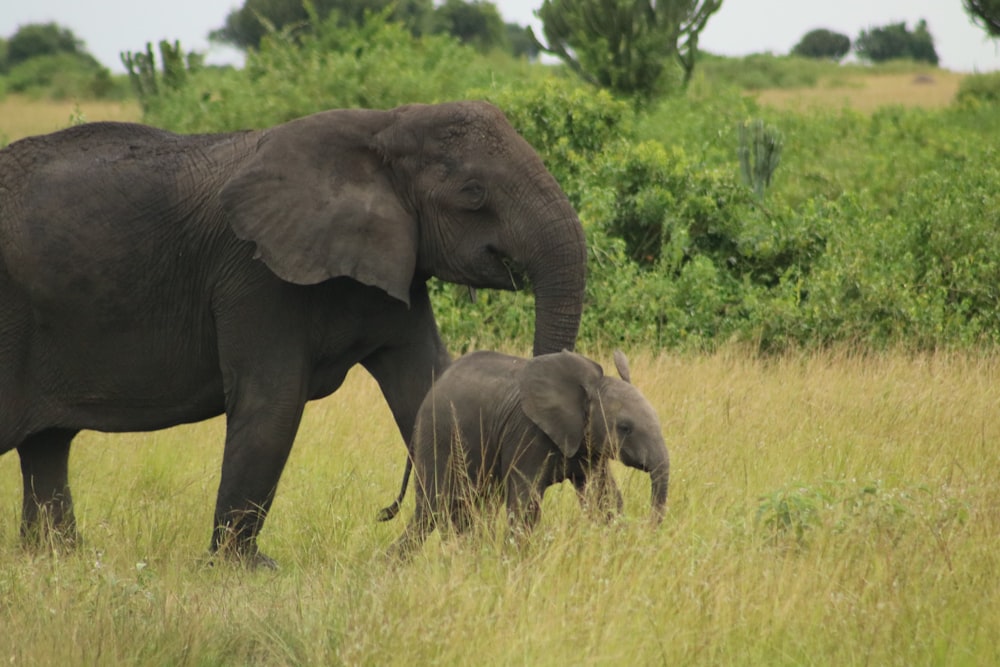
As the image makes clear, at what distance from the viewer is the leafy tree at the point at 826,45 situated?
3071 inches

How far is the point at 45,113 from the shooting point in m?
37.5

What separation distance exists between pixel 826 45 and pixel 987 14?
157 ft

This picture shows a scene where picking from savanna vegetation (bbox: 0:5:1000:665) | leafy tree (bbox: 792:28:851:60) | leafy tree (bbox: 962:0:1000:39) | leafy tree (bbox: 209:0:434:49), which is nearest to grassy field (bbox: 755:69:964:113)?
leafy tree (bbox: 962:0:1000:39)

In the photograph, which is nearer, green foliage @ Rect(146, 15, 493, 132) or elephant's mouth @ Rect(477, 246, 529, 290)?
elephant's mouth @ Rect(477, 246, 529, 290)

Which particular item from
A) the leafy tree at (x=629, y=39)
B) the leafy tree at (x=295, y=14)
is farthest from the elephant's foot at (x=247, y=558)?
the leafy tree at (x=295, y=14)

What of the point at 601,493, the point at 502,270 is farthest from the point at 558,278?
the point at 601,493

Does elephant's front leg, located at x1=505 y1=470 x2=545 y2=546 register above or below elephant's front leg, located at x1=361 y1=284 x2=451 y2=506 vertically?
below

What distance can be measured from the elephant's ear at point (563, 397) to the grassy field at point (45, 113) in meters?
25.1

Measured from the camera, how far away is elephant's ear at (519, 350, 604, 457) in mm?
5281

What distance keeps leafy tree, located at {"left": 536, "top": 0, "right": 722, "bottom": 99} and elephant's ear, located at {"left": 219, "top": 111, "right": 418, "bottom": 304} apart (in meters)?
19.0

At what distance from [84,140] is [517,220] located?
197 cm

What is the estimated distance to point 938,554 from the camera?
491 centimetres

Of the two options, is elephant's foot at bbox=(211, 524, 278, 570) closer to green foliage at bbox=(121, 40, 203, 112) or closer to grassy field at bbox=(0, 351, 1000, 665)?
grassy field at bbox=(0, 351, 1000, 665)

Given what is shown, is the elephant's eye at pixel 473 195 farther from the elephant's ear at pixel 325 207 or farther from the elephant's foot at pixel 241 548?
the elephant's foot at pixel 241 548
